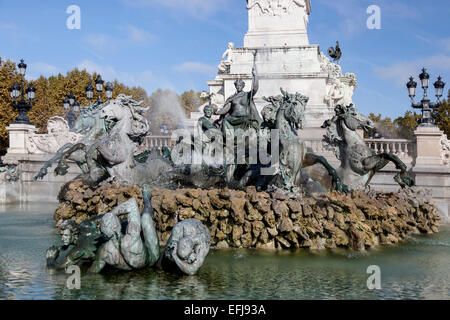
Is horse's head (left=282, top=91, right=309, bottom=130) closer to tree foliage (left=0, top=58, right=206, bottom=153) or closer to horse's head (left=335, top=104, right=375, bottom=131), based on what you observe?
horse's head (left=335, top=104, right=375, bottom=131)

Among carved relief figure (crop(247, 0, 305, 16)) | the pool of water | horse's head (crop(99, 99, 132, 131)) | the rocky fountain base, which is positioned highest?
carved relief figure (crop(247, 0, 305, 16))

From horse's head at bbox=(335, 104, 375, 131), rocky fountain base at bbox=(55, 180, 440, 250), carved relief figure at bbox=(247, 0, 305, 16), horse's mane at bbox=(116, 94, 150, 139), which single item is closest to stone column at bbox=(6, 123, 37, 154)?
horse's mane at bbox=(116, 94, 150, 139)

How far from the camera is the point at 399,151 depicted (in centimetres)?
1449

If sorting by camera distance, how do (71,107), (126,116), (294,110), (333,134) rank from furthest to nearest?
(71,107), (333,134), (126,116), (294,110)

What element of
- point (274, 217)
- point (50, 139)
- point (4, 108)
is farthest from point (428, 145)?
point (4, 108)

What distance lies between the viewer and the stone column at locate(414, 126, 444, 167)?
13820 mm

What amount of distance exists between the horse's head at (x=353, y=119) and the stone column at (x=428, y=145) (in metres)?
5.07

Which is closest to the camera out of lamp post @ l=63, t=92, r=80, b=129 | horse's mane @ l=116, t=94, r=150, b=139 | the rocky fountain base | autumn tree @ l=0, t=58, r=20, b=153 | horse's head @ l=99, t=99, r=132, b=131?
the rocky fountain base

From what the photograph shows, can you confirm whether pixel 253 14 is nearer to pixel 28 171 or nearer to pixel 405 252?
pixel 28 171

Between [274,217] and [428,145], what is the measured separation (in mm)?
8497

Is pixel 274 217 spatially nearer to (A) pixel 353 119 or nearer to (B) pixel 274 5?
(A) pixel 353 119

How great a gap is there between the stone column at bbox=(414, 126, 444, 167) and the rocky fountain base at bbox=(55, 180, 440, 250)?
246 inches

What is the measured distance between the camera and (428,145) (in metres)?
13.9
